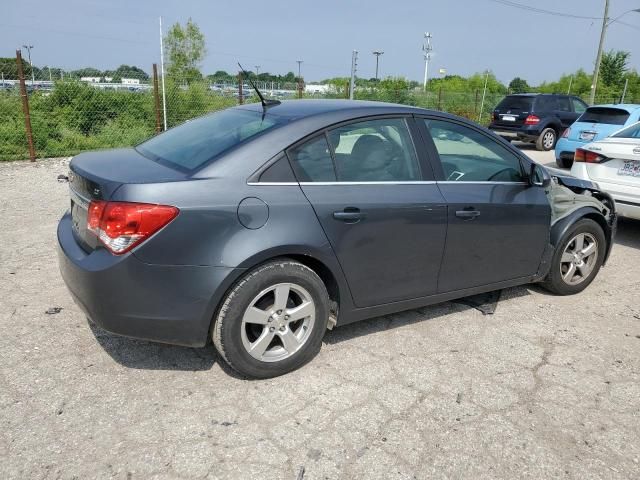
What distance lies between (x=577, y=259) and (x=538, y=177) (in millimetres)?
964

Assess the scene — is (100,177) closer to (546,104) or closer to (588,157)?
(588,157)

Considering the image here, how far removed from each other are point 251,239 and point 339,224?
555 mm

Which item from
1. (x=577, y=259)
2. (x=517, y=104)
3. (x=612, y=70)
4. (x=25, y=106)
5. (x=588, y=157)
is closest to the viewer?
(x=577, y=259)

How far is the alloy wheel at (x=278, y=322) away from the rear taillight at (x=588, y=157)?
4.51 meters

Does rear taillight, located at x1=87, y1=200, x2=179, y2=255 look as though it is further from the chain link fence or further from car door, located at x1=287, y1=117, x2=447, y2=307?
the chain link fence

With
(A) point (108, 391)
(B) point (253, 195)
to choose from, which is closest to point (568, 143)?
(B) point (253, 195)

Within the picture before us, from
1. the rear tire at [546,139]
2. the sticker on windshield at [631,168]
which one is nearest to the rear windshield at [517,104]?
the rear tire at [546,139]

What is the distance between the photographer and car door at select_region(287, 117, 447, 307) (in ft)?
10.00

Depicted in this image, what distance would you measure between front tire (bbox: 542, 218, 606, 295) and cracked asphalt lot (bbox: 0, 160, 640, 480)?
0.35 meters

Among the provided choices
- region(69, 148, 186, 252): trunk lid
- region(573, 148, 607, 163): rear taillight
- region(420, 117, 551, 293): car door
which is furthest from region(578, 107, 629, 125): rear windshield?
region(69, 148, 186, 252): trunk lid

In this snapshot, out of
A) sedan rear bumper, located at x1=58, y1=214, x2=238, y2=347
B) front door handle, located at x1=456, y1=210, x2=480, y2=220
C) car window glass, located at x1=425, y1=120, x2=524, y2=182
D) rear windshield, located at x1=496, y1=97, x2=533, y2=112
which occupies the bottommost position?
sedan rear bumper, located at x1=58, y1=214, x2=238, y2=347

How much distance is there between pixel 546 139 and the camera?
50.6ft

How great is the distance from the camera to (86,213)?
2.88m

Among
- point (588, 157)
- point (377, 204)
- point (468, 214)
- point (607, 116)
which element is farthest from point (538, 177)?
point (607, 116)
